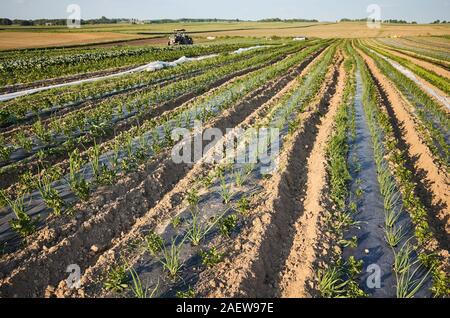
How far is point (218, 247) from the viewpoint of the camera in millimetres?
4477

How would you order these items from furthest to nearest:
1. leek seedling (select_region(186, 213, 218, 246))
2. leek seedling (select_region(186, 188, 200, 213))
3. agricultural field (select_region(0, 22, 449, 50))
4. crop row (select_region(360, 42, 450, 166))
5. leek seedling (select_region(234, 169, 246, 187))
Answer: agricultural field (select_region(0, 22, 449, 50)) < crop row (select_region(360, 42, 450, 166)) < leek seedling (select_region(234, 169, 246, 187)) < leek seedling (select_region(186, 188, 200, 213)) < leek seedling (select_region(186, 213, 218, 246))

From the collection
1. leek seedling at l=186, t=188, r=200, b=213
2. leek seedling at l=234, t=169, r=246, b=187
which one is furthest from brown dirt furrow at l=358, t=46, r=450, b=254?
leek seedling at l=186, t=188, r=200, b=213

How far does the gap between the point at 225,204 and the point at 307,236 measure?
151 cm

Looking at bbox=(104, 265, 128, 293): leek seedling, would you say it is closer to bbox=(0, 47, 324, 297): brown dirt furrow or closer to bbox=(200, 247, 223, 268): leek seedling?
bbox=(0, 47, 324, 297): brown dirt furrow

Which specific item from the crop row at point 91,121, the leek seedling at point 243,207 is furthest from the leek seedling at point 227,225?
the crop row at point 91,121

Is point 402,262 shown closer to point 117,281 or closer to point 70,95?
point 117,281

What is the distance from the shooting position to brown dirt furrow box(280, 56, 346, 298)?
3.88m

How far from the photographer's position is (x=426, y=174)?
6449 millimetres

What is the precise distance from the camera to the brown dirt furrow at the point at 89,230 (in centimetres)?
389

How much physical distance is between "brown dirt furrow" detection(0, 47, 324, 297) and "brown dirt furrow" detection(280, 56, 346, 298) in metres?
2.54

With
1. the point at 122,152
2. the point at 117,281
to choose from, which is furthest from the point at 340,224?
the point at 122,152

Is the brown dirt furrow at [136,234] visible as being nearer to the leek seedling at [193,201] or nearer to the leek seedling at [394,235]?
the leek seedling at [193,201]

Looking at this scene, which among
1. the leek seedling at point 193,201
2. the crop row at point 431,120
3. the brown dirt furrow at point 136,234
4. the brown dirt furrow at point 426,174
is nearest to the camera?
the brown dirt furrow at point 136,234

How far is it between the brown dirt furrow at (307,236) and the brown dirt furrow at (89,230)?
2544 millimetres
